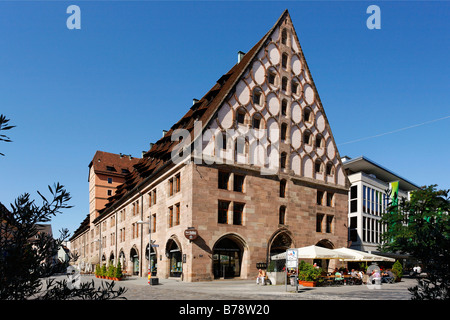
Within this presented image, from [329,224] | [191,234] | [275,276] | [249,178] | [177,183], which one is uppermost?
[249,178]

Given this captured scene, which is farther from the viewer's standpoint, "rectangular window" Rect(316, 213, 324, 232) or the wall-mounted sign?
"rectangular window" Rect(316, 213, 324, 232)

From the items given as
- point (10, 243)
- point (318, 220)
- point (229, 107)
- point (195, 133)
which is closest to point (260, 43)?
point (229, 107)

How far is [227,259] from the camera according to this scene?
3350 centimetres

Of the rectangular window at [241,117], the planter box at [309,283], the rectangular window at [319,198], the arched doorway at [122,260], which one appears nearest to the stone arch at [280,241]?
the rectangular window at [319,198]

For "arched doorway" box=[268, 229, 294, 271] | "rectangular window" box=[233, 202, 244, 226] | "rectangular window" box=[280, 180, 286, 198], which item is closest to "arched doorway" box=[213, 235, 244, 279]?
"rectangular window" box=[233, 202, 244, 226]

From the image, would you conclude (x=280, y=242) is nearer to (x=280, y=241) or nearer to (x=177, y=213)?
(x=280, y=241)

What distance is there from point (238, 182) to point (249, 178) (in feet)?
3.51

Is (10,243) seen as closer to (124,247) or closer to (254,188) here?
(254,188)

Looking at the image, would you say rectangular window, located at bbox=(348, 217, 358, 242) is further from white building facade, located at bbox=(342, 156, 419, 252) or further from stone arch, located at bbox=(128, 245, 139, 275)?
stone arch, located at bbox=(128, 245, 139, 275)

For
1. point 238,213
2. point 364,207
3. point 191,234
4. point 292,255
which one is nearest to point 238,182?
point 238,213

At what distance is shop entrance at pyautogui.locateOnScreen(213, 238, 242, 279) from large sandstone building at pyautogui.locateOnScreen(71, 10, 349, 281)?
0.08 metres

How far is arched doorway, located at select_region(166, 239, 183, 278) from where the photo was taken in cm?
3469

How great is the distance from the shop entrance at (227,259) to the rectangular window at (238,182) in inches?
169

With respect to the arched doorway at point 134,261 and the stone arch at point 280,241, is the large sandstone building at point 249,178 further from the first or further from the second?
the arched doorway at point 134,261
